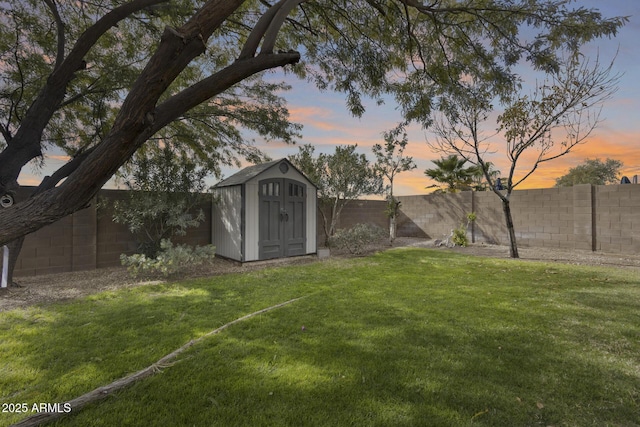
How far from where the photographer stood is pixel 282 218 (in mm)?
7770

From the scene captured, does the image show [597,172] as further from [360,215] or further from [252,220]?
[252,220]

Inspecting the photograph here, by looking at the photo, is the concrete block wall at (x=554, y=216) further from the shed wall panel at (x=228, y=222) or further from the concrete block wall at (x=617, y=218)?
the shed wall panel at (x=228, y=222)

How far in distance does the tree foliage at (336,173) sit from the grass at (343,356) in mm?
5265

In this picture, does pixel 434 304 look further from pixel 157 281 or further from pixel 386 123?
pixel 386 123

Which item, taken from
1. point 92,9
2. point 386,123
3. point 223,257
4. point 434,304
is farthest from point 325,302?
point 386,123

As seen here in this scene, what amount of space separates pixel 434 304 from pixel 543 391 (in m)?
1.95

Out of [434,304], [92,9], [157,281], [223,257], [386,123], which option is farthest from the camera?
[386,123]

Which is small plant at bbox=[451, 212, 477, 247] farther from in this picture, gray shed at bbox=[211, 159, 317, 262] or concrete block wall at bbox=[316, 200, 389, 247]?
gray shed at bbox=[211, 159, 317, 262]

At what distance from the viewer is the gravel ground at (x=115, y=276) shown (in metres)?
4.48

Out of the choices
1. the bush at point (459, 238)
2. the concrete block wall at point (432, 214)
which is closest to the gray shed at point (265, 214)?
the bush at point (459, 238)

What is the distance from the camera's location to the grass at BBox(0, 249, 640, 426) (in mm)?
1853

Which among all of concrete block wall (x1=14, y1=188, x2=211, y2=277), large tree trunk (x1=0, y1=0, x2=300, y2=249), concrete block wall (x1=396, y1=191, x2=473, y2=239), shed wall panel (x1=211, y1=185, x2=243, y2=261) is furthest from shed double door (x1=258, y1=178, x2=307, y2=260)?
concrete block wall (x1=396, y1=191, x2=473, y2=239)

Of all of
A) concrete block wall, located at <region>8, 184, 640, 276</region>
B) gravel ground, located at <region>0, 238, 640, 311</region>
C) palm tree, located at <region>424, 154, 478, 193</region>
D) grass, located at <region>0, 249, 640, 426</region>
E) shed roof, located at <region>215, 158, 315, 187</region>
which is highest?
palm tree, located at <region>424, 154, 478, 193</region>

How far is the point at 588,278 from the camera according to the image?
18.1ft
